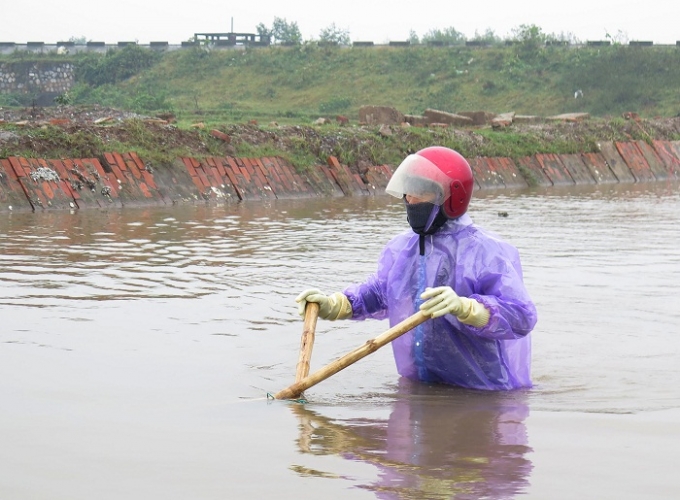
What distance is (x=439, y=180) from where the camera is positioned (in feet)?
19.7

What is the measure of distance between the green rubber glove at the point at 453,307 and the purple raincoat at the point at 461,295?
7 centimetres

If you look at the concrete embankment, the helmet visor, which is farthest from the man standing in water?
the concrete embankment

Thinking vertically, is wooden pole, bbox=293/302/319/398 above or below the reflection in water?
above

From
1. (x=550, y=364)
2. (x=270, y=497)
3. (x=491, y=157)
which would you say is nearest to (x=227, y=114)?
(x=491, y=157)

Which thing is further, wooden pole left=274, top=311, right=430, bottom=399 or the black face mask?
the black face mask

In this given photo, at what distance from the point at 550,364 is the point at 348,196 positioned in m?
15.6

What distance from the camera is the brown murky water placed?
4398 millimetres

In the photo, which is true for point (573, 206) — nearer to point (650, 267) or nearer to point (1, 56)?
point (650, 267)

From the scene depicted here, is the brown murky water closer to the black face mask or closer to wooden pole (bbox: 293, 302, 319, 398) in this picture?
wooden pole (bbox: 293, 302, 319, 398)

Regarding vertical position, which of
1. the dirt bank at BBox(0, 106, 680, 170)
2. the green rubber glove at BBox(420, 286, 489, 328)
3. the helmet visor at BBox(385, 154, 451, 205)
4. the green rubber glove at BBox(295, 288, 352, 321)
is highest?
the helmet visor at BBox(385, 154, 451, 205)

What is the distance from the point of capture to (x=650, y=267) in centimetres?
1241

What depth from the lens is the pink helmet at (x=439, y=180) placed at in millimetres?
6000

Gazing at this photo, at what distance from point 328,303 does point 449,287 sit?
89cm

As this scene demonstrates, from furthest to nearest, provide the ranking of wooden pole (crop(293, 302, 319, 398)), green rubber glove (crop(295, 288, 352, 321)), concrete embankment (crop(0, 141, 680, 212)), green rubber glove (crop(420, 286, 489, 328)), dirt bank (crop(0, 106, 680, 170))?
1. dirt bank (crop(0, 106, 680, 170))
2. concrete embankment (crop(0, 141, 680, 212))
3. green rubber glove (crop(295, 288, 352, 321))
4. wooden pole (crop(293, 302, 319, 398))
5. green rubber glove (crop(420, 286, 489, 328))
